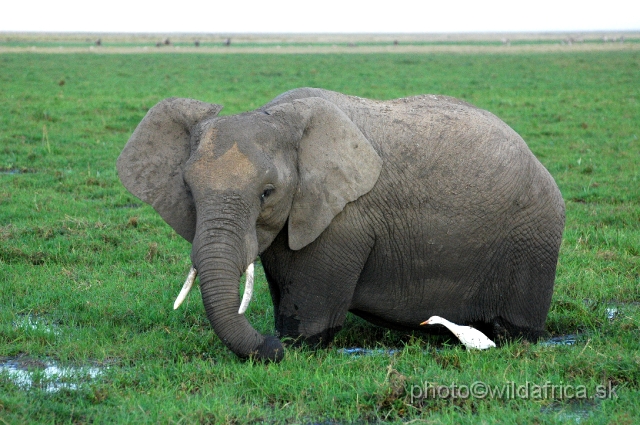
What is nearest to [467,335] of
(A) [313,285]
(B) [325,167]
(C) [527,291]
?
(C) [527,291]

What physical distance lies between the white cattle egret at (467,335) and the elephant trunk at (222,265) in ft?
4.81

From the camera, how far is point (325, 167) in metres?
5.24

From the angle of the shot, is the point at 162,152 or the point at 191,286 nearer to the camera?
the point at 191,286

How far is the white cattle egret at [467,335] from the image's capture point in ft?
18.2

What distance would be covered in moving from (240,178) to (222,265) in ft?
1.66

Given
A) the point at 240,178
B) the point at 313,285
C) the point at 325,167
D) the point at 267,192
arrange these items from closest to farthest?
the point at 240,178, the point at 267,192, the point at 325,167, the point at 313,285

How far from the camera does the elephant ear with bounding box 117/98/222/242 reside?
536 centimetres

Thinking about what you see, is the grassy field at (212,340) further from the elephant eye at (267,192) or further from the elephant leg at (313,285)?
the elephant eye at (267,192)

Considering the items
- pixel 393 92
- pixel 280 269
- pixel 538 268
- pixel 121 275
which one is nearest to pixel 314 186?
pixel 280 269

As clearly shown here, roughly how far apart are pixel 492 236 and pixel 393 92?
2070 centimetres

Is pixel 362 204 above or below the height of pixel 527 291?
above

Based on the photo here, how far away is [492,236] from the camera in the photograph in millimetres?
5617

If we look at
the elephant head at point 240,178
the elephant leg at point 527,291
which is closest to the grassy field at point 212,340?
the elephant leg at point 527,291

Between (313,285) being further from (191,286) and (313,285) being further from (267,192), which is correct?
(191,286)
